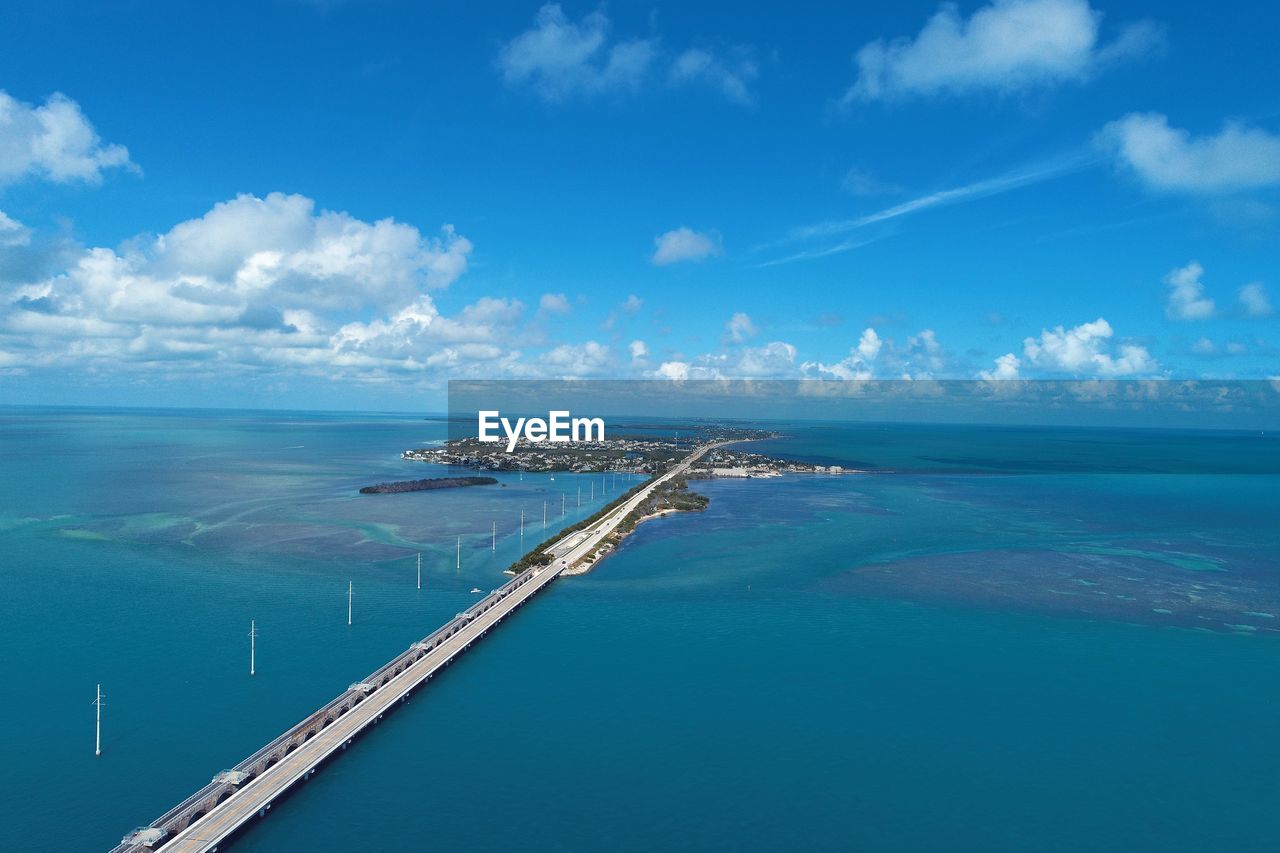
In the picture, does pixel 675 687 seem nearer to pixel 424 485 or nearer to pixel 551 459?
pixel 424 485

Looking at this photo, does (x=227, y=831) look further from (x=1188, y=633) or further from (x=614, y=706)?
(x=1188, y=633)

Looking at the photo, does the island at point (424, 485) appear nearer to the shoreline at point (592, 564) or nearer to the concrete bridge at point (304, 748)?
the shoreline at point (592, 564)

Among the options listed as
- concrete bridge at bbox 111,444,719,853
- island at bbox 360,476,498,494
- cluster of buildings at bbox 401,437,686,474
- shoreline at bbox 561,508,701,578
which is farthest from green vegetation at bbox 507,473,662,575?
cluster of buildings at bbox 401,437,686,474

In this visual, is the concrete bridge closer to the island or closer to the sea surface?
the sea surface

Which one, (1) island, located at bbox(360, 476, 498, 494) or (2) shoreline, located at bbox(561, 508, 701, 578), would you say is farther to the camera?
(1) island, located at bbox(360, 476, 498, 494)

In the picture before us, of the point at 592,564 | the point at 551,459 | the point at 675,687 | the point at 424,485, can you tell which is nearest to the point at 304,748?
the point at 675,687

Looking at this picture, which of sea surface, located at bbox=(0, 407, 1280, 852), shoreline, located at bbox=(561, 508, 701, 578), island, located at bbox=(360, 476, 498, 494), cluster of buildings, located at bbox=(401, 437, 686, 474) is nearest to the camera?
sea surface, located at bbox=(0, 407, 1280, 852)

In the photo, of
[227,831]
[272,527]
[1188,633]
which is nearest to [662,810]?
[227,831]
